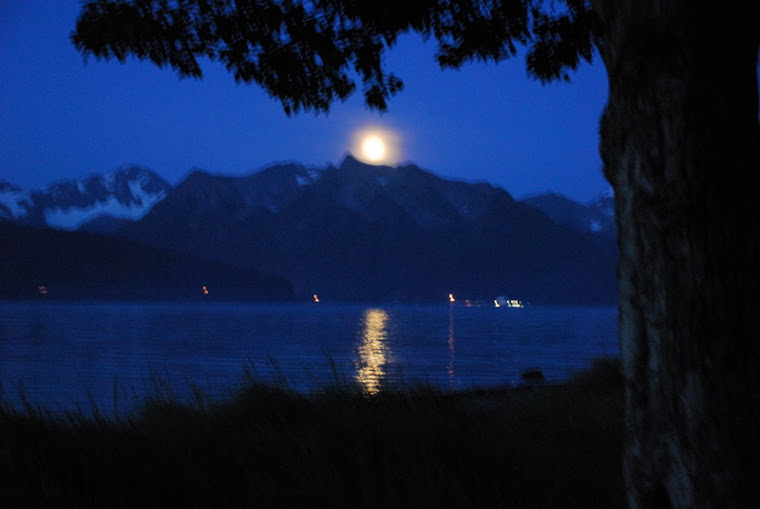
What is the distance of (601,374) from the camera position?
1167 centimetres

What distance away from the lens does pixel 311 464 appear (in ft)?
16.3

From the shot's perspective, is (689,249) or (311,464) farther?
(311,464)

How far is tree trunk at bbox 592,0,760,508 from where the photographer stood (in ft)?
9.63

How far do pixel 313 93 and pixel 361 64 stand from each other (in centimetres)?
61

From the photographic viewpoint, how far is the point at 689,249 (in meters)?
3.00

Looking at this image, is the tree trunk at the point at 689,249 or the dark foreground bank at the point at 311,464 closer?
the tree trunk at the point at 689,249

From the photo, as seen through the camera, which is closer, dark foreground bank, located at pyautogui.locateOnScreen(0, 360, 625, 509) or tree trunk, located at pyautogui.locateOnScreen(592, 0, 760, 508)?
tree trunk, located at pyautogui.locateOnScreen(592, 0, 760, 508)

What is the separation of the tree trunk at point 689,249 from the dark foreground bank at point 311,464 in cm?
164

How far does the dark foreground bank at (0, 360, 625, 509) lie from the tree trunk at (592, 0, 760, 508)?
1.64m

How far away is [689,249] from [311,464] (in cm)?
317

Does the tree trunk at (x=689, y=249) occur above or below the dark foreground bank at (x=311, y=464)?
above

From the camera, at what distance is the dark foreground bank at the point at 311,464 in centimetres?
453

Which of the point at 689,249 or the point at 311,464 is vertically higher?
the point at 689,249

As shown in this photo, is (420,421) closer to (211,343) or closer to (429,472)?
(429,472)
